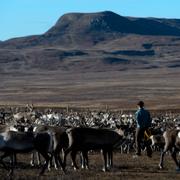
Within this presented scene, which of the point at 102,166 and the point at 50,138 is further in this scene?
the point at 102,166

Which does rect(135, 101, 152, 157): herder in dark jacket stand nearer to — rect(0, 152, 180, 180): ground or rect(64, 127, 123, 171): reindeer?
rect(0, 152, 180, 180): ground

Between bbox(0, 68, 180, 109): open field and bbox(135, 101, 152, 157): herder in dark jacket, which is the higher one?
bbox(135, 101, 152, 157): herder in dark jacket

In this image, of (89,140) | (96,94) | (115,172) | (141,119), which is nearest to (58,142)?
(89,140)

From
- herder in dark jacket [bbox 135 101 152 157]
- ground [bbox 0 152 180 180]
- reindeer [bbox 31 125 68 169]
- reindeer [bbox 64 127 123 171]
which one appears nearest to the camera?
ground [bbox 0 152 180 180]

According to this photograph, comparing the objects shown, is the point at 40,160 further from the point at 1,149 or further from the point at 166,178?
the point at 166,178

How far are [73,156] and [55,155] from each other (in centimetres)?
62

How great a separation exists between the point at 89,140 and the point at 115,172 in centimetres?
126

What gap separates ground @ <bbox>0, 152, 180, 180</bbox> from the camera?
1795 cm

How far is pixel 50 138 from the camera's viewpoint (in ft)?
60.3

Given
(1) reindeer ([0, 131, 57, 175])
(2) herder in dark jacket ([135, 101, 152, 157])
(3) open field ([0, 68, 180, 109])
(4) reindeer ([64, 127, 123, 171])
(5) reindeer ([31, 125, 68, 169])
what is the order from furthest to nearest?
(3) open field ([0, 68, 180, 109]) → (2) herder in dark jacket ([135, 101, 152, 157]) → (4) reindeer ([64, 127, 123, 171]) → (5) reindeer ([31, 125, 68, 169]) → (1) reindeer ([0, 131, 57, 175])

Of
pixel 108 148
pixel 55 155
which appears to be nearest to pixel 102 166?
pixel 108 148

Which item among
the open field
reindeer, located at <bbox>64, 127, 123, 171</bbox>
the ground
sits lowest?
the open field

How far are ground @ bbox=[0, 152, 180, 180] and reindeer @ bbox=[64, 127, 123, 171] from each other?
0.56 meters

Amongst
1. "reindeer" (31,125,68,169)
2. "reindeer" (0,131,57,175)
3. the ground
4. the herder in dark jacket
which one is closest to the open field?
the ground
